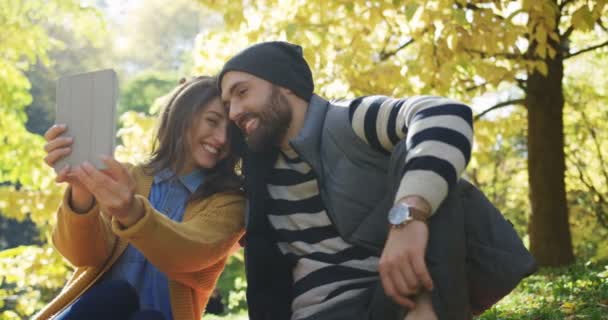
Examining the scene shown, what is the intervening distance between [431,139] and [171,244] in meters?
1.01

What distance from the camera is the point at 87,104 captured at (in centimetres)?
274

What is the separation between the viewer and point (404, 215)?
2.29 metres

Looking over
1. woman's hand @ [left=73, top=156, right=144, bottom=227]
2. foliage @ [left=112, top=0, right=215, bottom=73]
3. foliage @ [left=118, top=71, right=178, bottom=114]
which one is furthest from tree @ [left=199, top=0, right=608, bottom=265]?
foliage @ [left=112, top=0, right=215, bottom=73]

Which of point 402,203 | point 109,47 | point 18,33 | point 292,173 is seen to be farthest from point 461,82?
point 109,47

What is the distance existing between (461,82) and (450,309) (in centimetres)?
591

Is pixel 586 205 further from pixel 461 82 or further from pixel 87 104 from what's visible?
pixel 87 104

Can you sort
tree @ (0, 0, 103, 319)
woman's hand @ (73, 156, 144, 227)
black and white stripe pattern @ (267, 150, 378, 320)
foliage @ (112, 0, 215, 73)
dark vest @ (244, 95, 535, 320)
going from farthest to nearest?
foliage @ (112, 0, 215, 73) < tree @ (0, 0, 103, 319) < black and white stripe pattern @ (267, 150, 378, 320) < woman's hand @ (73, 156, 144, 227) < dark vest @ (244, 95, 535, 320)

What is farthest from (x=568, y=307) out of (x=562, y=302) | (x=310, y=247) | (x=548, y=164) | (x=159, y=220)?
(x=548, y=164)

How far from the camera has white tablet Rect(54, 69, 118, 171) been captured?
269 cm

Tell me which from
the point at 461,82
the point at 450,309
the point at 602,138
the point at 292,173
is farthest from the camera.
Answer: the point at 602,138

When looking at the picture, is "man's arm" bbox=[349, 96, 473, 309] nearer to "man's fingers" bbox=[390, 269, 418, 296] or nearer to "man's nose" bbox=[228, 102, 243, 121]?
"man's fingers" bbox=[390, 269, 418, 296]

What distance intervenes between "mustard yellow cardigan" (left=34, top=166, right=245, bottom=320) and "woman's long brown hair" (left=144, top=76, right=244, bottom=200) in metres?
0.06

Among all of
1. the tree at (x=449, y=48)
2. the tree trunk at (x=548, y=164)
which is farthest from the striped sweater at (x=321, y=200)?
the tree trunk at (x=548, y=164)

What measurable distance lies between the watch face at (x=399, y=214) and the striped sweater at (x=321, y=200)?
5 centimetres
